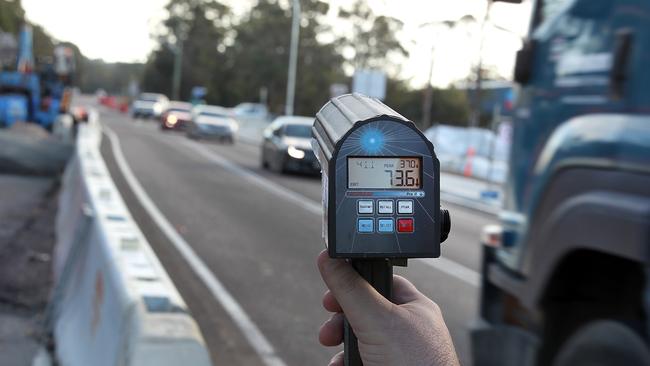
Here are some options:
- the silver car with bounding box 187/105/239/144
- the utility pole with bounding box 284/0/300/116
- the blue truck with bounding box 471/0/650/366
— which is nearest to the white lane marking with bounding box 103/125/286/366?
the utility pole with bounding box 284/0/300/116

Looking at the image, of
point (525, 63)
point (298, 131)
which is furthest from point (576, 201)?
point (298, 131)

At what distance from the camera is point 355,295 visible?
1.70 meters

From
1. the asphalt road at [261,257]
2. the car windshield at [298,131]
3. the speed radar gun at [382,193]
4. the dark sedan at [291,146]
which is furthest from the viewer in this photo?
the asphalt road at [261,257]

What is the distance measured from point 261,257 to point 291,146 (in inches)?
387

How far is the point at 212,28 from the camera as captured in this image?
10344cm

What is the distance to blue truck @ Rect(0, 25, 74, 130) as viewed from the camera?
1272 inches

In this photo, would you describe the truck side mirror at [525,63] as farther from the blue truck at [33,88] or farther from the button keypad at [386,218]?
the blue truck at [33,88]

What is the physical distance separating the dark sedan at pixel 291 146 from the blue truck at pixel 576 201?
1067 mm

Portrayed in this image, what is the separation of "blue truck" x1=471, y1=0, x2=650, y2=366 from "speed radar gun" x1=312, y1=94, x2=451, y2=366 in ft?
6.05

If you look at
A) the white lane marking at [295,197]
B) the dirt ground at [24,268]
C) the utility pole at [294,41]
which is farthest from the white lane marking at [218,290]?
the utility pole at [294,41]

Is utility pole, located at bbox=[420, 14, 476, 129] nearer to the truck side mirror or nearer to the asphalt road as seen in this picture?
the asphalt road

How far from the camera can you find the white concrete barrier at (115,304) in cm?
374

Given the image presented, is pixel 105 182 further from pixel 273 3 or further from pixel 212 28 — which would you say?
pixel 212 28

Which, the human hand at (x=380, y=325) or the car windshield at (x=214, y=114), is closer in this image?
the human hand at (x=380, y=325)
